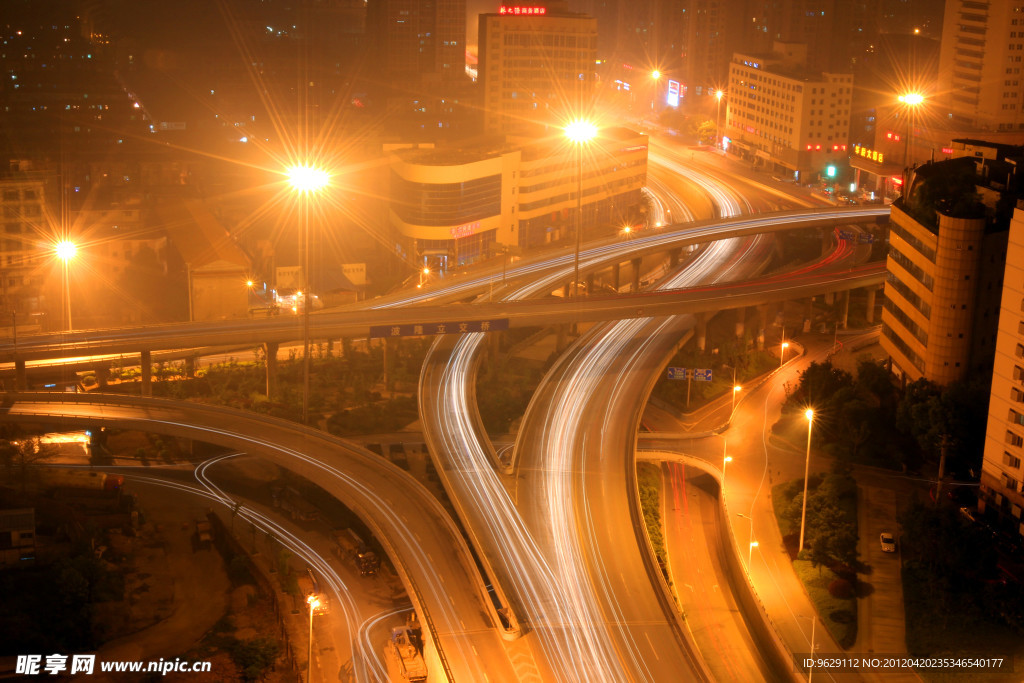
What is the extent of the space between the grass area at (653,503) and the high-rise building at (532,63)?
46386 millimetres

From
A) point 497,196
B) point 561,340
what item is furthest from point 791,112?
point 561,340

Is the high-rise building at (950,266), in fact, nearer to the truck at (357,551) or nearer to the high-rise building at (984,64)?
the truck at (357,551)

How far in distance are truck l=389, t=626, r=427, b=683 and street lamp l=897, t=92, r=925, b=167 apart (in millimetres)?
49988

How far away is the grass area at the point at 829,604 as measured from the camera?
30.9 meters

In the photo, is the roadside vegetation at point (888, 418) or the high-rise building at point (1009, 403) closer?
the high-rise building at point (1009, 403)

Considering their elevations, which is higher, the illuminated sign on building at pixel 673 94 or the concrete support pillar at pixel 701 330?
the illuminated sign on building at pixel 673 94

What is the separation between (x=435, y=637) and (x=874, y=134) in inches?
2651

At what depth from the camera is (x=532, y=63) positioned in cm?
8550

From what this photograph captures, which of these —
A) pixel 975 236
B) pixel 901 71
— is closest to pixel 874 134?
pixel 901 71

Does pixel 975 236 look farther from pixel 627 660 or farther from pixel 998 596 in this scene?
pixel 627 660

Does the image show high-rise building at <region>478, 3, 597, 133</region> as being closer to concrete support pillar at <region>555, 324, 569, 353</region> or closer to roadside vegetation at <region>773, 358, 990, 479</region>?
concrete support pillar at <region>555, 324, 569, 353</region>

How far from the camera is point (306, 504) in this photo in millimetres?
39875

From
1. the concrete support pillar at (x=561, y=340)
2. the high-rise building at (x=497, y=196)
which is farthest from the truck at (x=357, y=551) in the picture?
the high-rise building at (x=497, y=196)

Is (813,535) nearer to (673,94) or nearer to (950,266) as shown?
(950,266)
